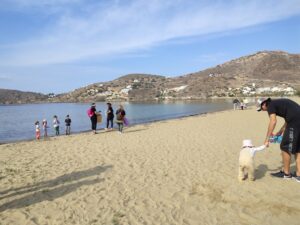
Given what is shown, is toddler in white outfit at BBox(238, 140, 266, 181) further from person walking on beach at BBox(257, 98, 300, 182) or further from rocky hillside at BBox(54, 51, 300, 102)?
rocky hillside at BBox(54, 51, 300, 102)

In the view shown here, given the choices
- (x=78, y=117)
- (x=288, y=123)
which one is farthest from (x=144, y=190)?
(x=78, y=117)

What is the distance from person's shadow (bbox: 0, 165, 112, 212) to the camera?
6.32 m

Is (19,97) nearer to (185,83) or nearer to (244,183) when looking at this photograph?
(185,83)

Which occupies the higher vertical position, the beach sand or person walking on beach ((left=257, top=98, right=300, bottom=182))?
person walking on beach ((left=257, top=98, right=300, bottom=182))

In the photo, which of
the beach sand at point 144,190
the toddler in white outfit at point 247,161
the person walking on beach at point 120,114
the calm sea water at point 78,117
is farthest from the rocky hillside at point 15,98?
the toddler in white outfit at point 247,161

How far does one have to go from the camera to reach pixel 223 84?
441ft

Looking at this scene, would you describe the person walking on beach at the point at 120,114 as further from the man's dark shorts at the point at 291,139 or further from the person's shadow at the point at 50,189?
the man's dark shorts at the point at 291,139

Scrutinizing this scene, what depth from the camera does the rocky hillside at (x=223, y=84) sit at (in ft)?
410

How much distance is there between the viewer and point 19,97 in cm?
19288

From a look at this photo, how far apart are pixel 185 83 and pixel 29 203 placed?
154m

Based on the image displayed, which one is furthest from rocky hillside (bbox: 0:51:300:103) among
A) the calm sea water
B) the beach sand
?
the beach sand

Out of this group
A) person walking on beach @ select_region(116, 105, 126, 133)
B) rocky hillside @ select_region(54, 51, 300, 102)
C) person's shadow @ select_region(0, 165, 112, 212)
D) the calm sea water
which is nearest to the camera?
person's shadow @ select_region(0, 165, 112, 212)

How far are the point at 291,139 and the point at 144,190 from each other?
3.25m

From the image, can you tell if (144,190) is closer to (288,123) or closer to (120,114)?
(288,123)
